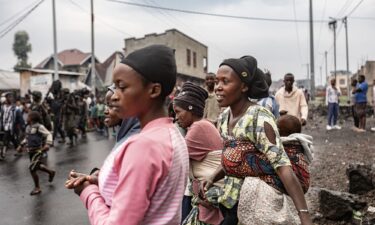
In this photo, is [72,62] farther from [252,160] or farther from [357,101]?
[252,160]

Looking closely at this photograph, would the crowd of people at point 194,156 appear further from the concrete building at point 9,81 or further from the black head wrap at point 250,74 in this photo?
the concrete building at point 9,81

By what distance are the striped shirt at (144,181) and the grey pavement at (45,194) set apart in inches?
160

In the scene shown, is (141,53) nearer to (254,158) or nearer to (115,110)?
(115,110)

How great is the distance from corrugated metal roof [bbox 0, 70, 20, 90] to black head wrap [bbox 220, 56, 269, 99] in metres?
26.2

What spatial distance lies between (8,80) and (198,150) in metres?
27.2

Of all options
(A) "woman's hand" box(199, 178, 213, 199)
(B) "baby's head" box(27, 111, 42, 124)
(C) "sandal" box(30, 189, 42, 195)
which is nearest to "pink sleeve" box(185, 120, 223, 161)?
(A) "woman's hand" box(199, 178, 213, 199)

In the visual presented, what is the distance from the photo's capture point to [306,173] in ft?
7.71

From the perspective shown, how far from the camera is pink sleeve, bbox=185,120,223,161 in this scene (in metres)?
3.06

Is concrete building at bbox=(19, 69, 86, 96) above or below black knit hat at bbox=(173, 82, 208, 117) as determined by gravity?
above

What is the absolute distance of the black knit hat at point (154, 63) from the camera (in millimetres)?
1466

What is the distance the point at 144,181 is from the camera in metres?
1.31

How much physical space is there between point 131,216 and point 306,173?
53.4 inches

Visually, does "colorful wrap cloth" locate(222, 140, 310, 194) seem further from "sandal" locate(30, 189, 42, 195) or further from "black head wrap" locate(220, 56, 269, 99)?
"sandal" locate(30, 189, 42, 195)

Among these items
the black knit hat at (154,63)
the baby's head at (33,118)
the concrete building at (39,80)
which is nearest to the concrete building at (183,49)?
the concrete building at (39,80)
